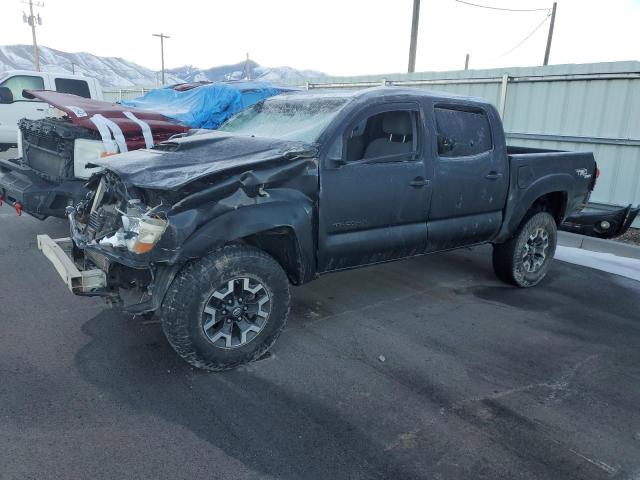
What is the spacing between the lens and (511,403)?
336 centimetres

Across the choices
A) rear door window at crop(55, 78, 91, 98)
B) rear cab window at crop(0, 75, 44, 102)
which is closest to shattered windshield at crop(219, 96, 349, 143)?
rear door window at crop(55, 78, 91, 98)

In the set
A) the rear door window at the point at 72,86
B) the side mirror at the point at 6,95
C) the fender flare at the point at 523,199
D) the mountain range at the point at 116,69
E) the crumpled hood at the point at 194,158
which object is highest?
the mountain range at the point at 116,69

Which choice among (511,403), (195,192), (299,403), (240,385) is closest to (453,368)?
(511,403)

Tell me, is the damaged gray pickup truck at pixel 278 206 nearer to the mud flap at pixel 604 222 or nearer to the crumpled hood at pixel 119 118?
the crumpled hood at pixel 119 118

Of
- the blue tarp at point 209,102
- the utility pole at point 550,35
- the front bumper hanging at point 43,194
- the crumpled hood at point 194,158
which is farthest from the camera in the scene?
the utility pole at point 550,35

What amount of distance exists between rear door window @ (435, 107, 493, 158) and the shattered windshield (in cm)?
99

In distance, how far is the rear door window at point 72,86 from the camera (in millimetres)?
11281

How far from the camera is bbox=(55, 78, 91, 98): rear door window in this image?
11281 millimetres

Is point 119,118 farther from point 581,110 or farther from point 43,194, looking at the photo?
point 581,110

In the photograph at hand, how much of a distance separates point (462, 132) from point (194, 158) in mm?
2527

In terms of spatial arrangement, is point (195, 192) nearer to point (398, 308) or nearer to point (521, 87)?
point (398, 308)

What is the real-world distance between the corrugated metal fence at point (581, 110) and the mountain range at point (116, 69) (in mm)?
50618

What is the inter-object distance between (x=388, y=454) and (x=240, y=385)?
3.66 feet

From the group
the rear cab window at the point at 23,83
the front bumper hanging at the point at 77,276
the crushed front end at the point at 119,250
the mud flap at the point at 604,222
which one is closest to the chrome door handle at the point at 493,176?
the mud flap at the point at 604,222
